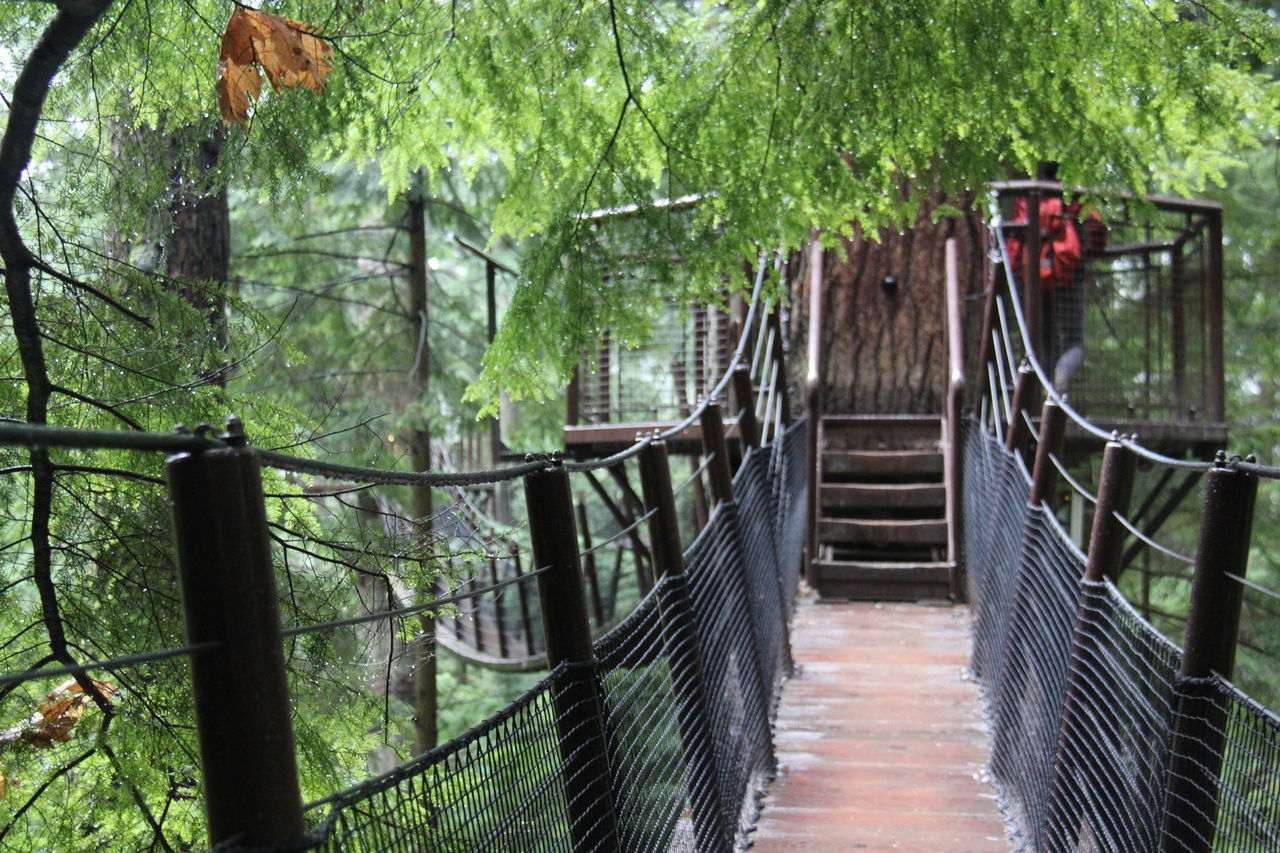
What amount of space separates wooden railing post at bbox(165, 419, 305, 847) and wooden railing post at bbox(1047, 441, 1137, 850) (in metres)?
2.19

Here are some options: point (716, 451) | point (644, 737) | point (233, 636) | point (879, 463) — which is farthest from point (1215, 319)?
point (233, 636)

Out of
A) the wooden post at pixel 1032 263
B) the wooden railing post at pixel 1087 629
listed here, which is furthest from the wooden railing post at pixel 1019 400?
the wooden post at pixel 1032 263

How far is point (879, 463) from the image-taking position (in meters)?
7.63

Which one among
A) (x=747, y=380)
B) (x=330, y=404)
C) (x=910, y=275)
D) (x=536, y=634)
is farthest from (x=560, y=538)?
(x=536, y=634)

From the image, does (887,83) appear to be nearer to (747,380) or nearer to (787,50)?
(787,50)

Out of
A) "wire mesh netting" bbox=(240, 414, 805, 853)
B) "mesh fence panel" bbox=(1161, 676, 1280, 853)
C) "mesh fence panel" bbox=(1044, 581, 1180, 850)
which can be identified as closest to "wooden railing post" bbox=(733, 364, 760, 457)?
"wire mesh netting" bbox=(240, 414, 805, 853)

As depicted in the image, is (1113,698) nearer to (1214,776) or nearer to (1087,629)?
(1087,629)

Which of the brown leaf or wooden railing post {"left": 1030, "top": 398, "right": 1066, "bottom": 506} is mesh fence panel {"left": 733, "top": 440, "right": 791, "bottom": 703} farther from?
the brown leaf

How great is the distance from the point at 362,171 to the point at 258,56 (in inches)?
44.3

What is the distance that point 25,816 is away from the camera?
262 centimetres

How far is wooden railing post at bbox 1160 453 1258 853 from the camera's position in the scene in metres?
2.19

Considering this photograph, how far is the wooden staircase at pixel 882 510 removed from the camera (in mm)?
7055

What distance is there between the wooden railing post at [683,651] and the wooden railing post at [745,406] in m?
1.79

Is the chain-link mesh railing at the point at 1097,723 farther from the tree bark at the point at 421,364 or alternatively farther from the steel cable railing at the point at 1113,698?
the tree bark at the point at 421,364
